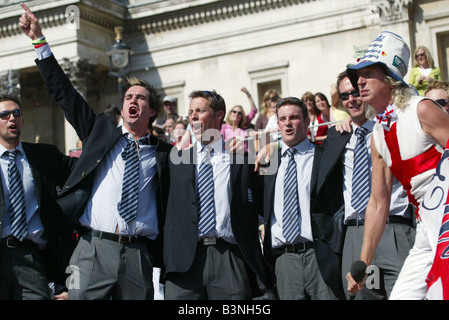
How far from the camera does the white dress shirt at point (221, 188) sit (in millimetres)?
7492

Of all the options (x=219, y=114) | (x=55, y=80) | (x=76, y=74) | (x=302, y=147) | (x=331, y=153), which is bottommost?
(x=331, y=153)

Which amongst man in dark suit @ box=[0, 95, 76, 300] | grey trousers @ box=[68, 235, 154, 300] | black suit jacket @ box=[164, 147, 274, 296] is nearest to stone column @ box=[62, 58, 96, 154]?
man in dark suit @ box=[0, 95, 76, 300]

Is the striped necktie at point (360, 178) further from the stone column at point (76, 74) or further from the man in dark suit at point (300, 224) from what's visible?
the stone column at point (76, 74)

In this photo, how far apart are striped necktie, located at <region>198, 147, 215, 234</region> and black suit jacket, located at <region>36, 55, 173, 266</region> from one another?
0.35 metres

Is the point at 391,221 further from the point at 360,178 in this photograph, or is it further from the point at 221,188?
the point at 221,188

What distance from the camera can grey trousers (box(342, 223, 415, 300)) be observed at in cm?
729

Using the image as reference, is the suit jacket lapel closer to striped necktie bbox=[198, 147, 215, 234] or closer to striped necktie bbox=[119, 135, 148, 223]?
striped necktie bbox=[198, 147, 215, 234]

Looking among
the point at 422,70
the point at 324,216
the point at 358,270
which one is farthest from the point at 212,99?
the point at 422,70

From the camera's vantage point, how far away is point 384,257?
24.1 ft

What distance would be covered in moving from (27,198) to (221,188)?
1.90m

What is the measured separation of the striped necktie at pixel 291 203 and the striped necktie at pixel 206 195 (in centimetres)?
74

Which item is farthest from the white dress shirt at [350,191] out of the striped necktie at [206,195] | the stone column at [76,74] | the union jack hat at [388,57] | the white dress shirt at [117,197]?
the stone column at [76,74]

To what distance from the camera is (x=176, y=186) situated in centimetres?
768
